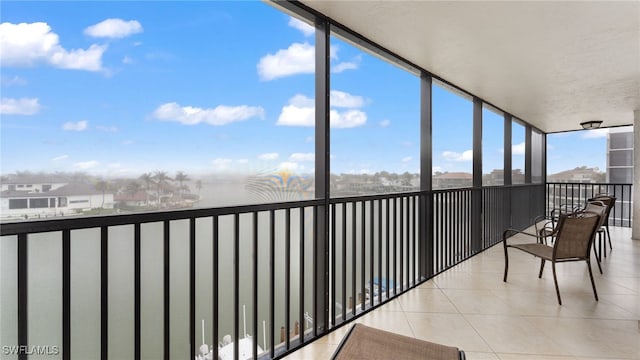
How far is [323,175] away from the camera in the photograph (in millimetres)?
2297

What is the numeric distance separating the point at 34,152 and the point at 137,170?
0.37 metres

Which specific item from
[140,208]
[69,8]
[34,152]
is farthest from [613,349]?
[69,8]

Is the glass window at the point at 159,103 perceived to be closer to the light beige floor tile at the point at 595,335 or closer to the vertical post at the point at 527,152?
the light beige floor tile at the point at 595,335

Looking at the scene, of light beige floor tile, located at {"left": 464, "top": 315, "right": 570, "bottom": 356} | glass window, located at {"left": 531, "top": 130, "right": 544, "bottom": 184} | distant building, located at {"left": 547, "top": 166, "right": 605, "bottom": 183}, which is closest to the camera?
light beige floor tile, located at {"left": 464, "top": 315, "right": 570, "bottom": 356}

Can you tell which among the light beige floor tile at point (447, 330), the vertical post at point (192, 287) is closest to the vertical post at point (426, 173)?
the light beige floor tile at point (447, 330)

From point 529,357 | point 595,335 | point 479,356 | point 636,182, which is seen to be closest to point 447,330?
point 479,356

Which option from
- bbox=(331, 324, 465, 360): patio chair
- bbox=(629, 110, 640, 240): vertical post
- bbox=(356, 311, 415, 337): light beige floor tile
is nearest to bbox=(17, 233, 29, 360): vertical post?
bbox=(331, 324, 465, 360): patio chair

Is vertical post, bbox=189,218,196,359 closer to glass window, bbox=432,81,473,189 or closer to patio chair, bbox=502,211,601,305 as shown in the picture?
patio chair, bbox=502,211,601,305

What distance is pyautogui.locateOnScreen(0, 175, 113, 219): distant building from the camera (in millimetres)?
1136

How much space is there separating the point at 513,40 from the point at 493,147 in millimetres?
3480

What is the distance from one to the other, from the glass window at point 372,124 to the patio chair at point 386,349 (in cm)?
133

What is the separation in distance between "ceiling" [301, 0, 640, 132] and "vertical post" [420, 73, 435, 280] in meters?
0.28

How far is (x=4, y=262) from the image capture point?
1.12 meters

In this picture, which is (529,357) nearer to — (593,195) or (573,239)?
(573,239)
